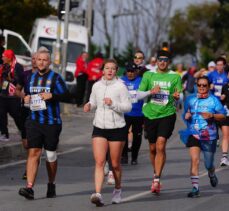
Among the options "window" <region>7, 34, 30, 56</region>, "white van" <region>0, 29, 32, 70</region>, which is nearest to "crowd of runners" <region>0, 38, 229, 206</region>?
"white van" <region>0, 29, 32, 70</region>

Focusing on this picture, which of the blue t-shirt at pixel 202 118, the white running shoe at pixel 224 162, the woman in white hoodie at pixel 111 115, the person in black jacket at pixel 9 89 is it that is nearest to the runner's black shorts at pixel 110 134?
the woman in white hoodie at pixel 111 115

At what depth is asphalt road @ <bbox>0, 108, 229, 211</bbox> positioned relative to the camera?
11906 millimetres

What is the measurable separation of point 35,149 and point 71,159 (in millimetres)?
5465

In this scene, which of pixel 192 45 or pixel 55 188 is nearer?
pixel 55 188

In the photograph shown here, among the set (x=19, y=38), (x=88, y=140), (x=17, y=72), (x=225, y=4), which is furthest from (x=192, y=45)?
(x=17, y=72)

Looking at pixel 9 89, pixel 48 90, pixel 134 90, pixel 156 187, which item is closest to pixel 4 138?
pixel 9 89

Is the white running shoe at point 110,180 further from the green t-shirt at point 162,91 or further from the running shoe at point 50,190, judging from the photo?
the running shoe at point 50,190

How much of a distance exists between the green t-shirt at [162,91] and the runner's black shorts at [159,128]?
2.4 inches

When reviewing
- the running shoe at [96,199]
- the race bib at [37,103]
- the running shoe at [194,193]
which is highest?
the race bib at [37,103]

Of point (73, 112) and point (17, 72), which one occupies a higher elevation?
point (17, 72)

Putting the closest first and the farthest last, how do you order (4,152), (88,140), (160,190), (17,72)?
1. (160,190)
2. (17,72)
3. (4,152)
4. (88,140)

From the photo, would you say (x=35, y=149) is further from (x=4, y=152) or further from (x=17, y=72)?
(x=4, y=152)

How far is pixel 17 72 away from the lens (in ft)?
51.9

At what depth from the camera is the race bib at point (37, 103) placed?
12.3 metres
